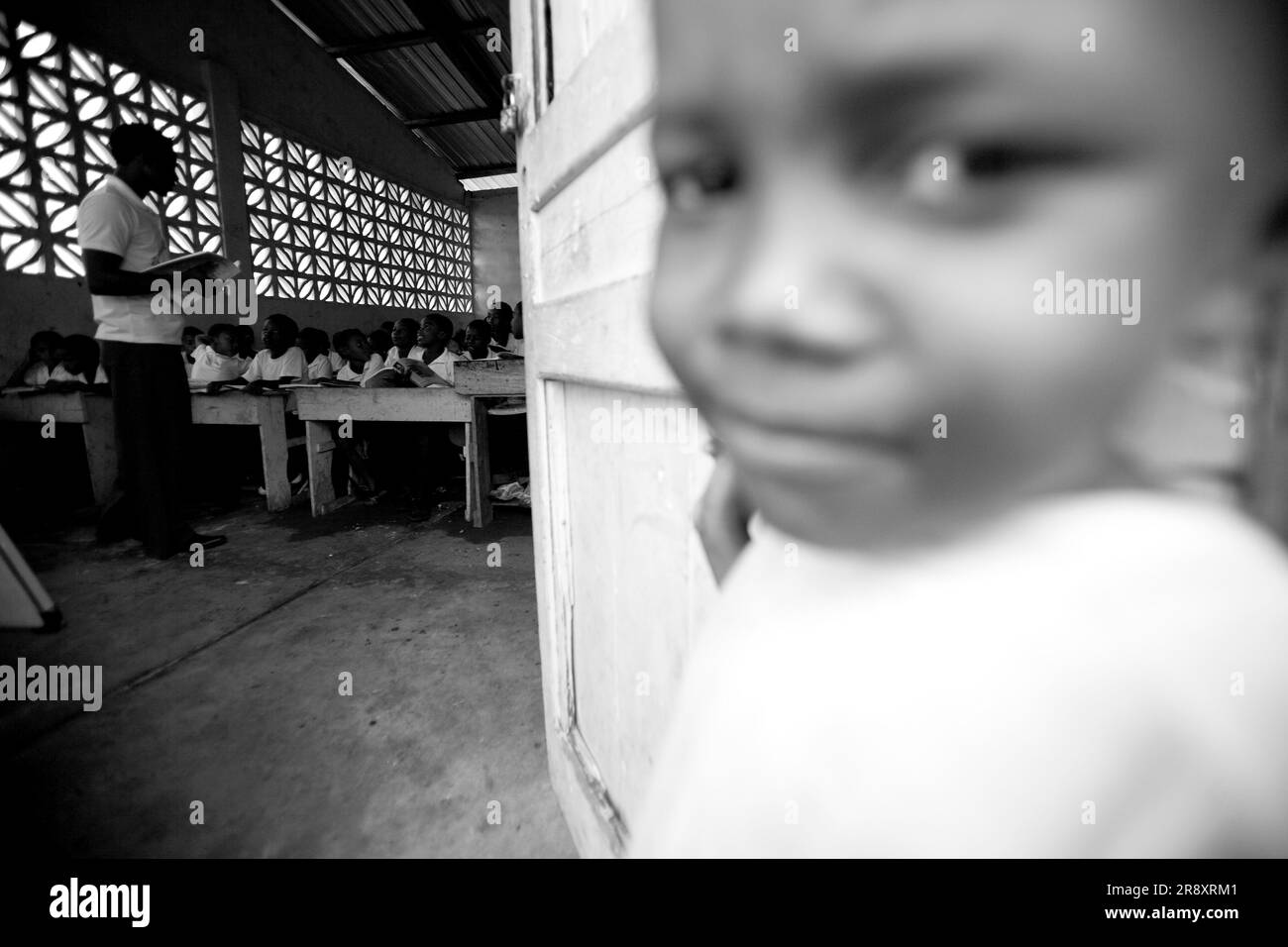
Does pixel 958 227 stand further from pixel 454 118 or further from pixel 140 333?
pixel 454 118

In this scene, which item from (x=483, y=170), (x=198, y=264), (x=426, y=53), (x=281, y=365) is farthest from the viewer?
(x=483, y=170)

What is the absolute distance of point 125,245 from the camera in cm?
302

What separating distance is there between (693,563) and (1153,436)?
19.0 inches

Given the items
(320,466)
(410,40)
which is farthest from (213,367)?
(410,40)

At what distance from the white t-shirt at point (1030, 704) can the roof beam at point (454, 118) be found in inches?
441

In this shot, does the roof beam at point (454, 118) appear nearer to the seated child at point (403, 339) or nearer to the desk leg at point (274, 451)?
the seated child at point (403, 339)

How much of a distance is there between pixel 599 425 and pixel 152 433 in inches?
128

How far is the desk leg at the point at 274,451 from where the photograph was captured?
14.0 feet

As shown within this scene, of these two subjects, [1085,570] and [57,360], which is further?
[57,360]

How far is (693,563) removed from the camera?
0.75 m

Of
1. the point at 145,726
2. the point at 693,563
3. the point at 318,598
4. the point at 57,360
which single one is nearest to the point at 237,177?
the point at 57,360

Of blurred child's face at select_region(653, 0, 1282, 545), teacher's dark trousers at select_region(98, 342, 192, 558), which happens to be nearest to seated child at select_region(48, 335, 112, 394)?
teacher's dark trousers at select_region(98, 342, 192, 558)

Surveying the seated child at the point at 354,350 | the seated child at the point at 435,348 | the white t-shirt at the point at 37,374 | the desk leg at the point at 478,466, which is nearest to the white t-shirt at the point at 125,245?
the desk leg at the point at 478,466
